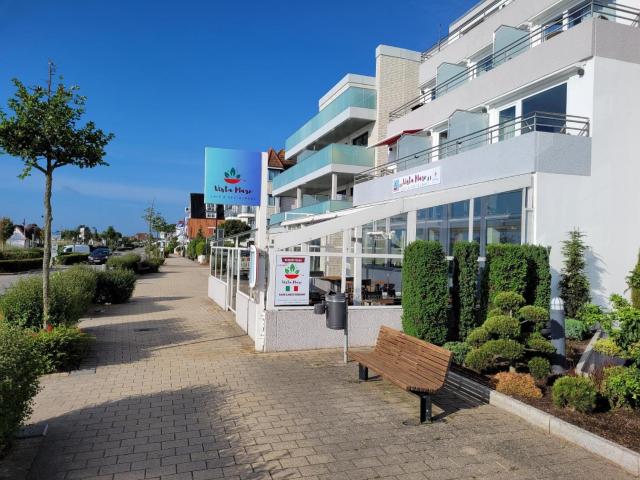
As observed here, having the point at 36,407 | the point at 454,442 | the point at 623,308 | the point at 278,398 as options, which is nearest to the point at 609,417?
the point at 623,308

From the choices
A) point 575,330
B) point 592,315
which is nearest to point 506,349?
point 592,315

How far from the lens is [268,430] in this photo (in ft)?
16.6

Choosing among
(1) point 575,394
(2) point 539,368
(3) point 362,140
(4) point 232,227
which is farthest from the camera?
(4) point 232,227

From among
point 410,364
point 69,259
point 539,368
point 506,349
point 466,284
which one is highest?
point 466,284

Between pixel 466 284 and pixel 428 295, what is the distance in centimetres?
104

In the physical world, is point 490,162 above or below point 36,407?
above

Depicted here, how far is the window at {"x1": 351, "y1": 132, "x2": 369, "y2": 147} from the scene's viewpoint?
27089 millimetres

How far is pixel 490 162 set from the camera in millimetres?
11898

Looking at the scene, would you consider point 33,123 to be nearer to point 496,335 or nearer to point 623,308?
point 496,335

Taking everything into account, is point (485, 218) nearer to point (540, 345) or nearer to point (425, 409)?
point (540, 345)

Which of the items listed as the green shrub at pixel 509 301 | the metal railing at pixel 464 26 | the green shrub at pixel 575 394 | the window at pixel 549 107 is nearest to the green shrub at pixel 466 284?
the green shrub at pixel 509 301

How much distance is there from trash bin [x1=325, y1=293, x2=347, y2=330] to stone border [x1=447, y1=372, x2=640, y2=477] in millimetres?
1915

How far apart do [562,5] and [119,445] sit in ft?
52.6

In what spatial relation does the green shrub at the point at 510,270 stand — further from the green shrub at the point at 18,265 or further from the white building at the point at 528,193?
the green shrub at the point at 18,265
